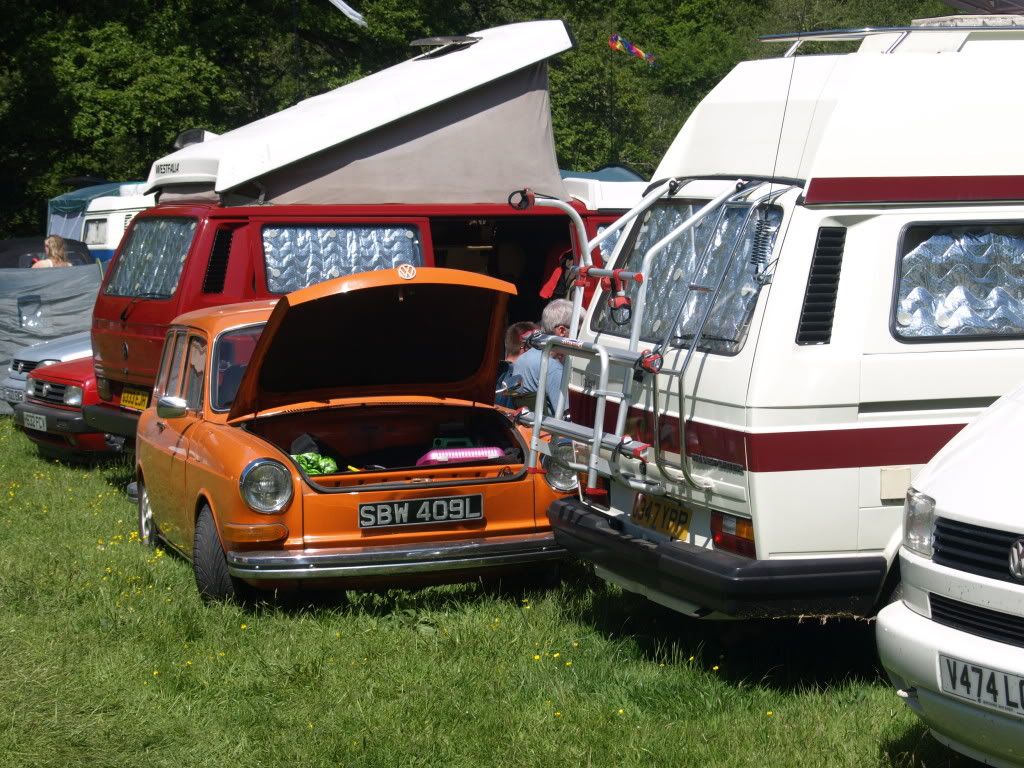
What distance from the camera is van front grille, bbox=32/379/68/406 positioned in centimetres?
1288

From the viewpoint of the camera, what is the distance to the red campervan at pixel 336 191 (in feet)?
35.2

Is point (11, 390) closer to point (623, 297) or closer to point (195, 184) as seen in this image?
point (195, 184)

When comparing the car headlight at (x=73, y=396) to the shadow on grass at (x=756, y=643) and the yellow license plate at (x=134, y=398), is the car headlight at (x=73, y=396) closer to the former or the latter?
the yellow license plate at (x=134, y=398)

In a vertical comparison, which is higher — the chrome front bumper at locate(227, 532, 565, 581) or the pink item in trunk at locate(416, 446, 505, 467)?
the pink item in trunk at locate(416, 446, 505, 467)

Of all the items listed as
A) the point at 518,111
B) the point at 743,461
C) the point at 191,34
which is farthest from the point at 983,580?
the point at 191,34

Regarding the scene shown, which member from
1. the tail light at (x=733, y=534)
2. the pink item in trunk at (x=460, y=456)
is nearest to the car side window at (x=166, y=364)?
the pink item in trunk at (x=460, y=456)

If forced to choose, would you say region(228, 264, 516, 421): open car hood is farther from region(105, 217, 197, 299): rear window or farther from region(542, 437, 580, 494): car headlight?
region(105, 217, 197, 299): rear window

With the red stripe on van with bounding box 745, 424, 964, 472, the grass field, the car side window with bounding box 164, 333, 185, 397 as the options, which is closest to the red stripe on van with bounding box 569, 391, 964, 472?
the red stripe on van with bounding box 745, 424, 964, 472

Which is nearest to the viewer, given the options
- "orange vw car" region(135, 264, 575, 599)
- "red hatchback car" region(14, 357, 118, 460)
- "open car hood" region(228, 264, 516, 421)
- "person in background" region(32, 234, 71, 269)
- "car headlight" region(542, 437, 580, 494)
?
"orange vw car" region(135, 264, 575, 599)

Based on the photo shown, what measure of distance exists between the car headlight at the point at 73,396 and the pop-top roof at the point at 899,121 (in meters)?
8.09

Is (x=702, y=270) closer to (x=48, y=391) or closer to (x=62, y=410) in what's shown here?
(x=62, y=410)

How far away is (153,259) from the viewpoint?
11.4 meters

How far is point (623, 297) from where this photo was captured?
250 inches

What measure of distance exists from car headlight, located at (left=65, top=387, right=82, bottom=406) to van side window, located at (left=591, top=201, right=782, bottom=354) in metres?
7.11
